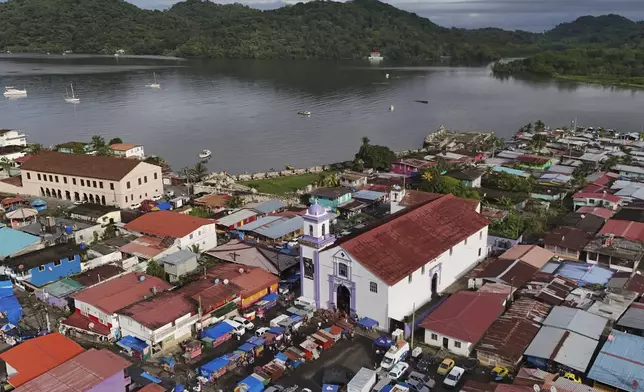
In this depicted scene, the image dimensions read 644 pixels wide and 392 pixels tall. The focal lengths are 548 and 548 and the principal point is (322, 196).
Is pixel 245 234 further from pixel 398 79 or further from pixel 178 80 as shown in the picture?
pixel 398 79

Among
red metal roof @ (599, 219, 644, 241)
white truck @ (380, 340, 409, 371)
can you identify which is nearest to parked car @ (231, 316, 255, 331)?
white truck @ (380, 340, 409, 371)

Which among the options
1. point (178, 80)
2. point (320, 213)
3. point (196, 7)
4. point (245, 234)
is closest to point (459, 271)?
point (320, 213)

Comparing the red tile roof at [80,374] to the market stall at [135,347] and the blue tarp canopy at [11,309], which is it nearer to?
the market stall at [135,347]

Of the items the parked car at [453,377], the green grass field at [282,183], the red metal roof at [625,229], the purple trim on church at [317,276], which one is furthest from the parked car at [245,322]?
the green grass field at [282,183]

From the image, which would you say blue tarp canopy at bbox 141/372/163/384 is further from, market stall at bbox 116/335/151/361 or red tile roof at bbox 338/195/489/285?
red tile roof at bbox 338/195/489/285

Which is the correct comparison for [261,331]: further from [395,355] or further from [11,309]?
[11,309]
